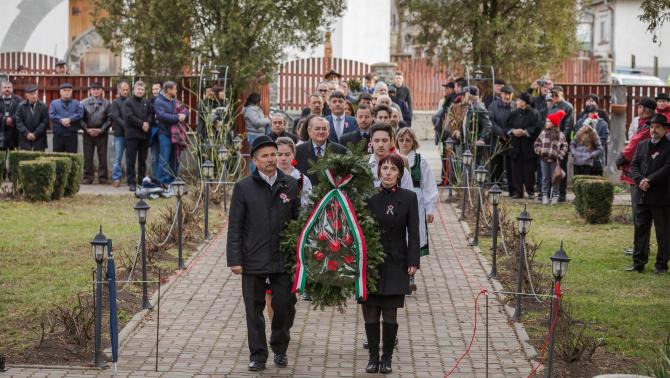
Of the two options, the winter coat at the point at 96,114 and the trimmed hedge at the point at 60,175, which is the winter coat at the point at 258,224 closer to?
the trimmed hedge at the point at 60,175

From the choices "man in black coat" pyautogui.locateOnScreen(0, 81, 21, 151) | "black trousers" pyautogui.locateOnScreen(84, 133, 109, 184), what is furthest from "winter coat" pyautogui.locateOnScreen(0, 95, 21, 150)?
"black trousers" pyautogui.locateOnScreen(84, 133, 109, 184)

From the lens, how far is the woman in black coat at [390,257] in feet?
32.3

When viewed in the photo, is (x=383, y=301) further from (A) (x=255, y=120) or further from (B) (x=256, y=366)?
(A) (x=255, y=120)

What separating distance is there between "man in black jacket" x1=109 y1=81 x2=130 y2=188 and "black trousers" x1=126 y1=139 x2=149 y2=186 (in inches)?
19.9

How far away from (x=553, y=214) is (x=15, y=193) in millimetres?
8906

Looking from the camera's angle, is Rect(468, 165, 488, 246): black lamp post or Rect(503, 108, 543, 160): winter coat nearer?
Rect(468, 165, 488, 246): black lamp post

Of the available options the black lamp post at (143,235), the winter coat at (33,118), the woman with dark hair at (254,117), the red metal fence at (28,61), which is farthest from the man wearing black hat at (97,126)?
the black lamp post at (143,235)

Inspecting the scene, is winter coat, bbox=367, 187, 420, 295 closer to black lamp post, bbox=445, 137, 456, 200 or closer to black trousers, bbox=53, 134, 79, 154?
black lamp post, bbox=445, 137, 456, 200

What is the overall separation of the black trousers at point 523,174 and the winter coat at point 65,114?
27.3 feet

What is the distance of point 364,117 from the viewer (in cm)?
1430

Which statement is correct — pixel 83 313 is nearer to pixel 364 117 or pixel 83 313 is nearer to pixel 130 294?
pixel 130 294

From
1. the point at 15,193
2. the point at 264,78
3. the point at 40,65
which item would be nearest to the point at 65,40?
the point at 40,65

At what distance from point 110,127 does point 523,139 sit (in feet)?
27.1

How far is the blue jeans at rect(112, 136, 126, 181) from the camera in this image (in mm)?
23250
